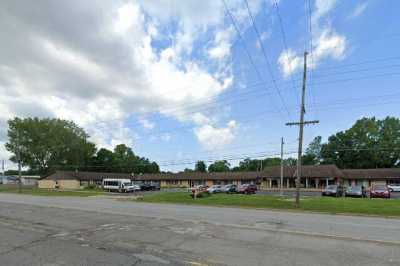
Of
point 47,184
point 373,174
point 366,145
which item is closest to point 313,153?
point 366,145

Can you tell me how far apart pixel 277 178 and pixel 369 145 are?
112 ft

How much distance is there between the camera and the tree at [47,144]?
283 ft

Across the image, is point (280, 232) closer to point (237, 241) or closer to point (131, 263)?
point (237, 241)

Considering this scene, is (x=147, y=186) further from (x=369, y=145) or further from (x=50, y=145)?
(x=369, y=145)

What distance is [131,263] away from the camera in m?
6.62

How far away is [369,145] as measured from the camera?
3349 inches

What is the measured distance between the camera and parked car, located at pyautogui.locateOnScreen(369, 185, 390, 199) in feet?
117

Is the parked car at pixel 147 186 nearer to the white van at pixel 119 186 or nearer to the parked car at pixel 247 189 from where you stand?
the white van at pixel 119 186

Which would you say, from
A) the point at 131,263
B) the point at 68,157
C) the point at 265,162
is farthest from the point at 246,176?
the point at 131,263

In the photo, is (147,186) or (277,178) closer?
(147,186)

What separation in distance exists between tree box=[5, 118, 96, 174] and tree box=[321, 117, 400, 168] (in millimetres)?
70732

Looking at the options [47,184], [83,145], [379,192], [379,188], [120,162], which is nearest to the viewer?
[379,192]

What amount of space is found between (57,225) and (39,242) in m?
3.60

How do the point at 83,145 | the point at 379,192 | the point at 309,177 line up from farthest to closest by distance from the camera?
1. the point at 83,145
2. the point at 309,177
3. the point at 379,192
